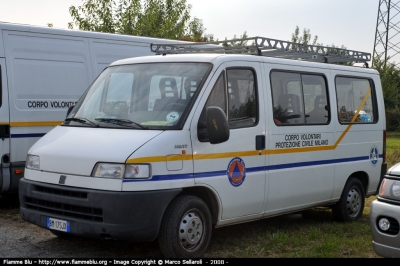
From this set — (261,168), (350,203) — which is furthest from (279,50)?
(350,203)

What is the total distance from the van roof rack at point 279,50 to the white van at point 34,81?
1784 millimetres

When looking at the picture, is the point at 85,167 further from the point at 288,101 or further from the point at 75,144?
the point at 288,101

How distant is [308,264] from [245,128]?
1.69 metres

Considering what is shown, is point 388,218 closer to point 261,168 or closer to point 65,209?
point 261,168

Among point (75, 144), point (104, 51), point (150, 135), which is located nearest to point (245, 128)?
point (150, 135)

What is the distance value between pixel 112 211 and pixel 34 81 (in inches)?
168

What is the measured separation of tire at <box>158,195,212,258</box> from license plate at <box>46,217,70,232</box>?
3.15 feet

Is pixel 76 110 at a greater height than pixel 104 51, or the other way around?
pixel 104 51

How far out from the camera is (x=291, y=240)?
7.86 meters

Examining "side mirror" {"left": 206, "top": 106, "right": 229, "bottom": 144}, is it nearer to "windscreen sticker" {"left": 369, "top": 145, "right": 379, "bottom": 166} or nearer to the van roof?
the van roof

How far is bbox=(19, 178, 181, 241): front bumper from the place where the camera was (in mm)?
6218

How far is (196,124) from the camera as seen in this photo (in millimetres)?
6789

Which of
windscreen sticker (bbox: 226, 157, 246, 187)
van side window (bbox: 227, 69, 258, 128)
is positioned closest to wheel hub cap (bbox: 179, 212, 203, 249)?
windscreen sticker (bbox: 226, 157, 246, 187)

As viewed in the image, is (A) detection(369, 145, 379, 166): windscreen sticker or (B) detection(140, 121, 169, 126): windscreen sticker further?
(A) detection(369, 145, 379, 166): windscreen sticker
